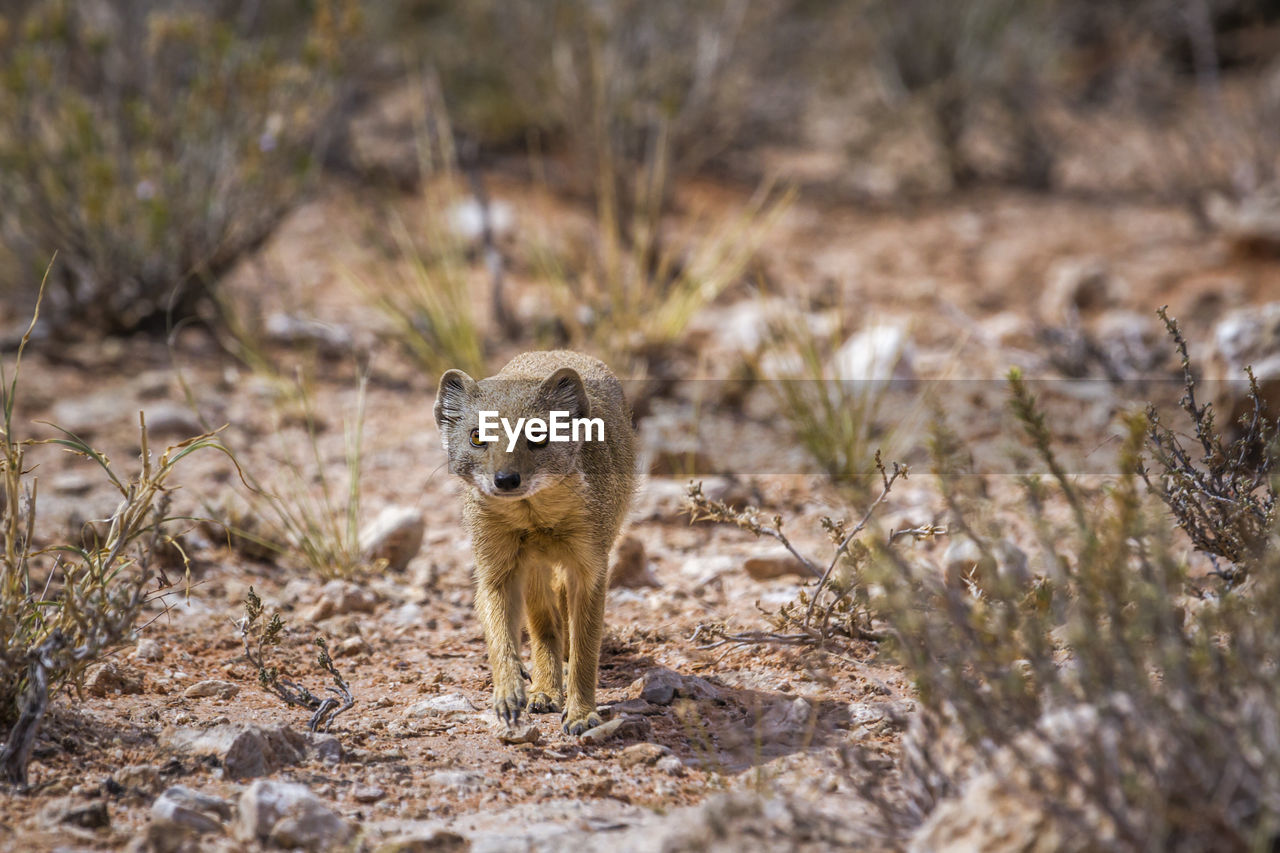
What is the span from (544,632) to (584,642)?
0.46 m

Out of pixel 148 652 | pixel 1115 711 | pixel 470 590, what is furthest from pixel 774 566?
pixel 1115 711

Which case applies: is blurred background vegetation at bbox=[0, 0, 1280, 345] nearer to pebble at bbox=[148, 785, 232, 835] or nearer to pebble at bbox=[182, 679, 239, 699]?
pebble at bbox=[182, 679, 239, 699]

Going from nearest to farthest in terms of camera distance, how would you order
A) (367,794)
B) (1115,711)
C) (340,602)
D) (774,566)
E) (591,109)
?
1. (1115,711)
2. (367,794)
3. (340,602)
4. (774,566)
5. (591,109)

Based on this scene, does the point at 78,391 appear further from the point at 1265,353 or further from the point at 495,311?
the point at 1265,353

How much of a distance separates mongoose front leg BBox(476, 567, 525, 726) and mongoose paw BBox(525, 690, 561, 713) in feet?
0.65

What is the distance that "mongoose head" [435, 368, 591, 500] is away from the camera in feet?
11.6

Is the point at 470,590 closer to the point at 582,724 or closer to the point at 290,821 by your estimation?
the point at 582,724

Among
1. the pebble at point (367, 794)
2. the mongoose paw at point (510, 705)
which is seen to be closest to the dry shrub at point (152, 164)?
the mongoose paw at point (510, 705)

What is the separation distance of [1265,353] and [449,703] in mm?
4214

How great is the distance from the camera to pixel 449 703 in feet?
12.6

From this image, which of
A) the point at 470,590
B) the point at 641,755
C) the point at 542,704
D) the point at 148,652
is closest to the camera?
the point at 641,755

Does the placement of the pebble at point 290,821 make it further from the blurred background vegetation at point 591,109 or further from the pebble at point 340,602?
the blurred background vegetation at point 591,109

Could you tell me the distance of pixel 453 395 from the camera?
378cm

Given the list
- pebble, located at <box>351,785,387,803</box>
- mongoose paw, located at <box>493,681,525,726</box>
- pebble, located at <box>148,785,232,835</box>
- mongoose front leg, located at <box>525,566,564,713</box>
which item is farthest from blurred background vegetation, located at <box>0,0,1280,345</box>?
pebble, located at <box>148,785,232,835</box>
